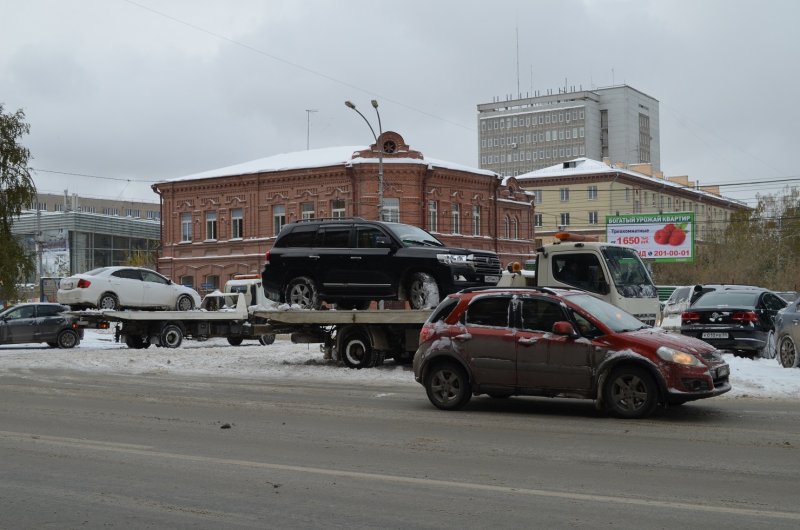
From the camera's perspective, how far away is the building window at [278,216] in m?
57.7

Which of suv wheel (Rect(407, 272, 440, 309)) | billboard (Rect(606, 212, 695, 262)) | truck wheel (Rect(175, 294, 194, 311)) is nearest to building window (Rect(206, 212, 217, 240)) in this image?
billboard (Rect(606, 212, 695, 262))

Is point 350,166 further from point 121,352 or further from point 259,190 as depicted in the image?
point 121,352

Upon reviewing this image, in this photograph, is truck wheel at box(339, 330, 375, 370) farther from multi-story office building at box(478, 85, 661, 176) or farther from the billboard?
multi-story office building at box(478, 85, 661, 176)

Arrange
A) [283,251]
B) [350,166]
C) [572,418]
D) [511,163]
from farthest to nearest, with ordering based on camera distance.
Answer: [511,163]
[350,166]
[283,251]
[572,418]

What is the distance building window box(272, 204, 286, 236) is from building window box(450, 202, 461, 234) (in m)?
10.6

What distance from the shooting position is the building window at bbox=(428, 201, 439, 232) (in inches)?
2189

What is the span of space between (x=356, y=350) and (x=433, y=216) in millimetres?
37678

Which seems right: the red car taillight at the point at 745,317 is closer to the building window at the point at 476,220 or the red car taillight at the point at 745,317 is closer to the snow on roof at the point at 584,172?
the building window at the point at 476,220

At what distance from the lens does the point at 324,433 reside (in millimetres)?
10555

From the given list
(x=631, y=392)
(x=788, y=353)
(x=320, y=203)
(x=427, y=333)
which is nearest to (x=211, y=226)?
(x=320, y=203)

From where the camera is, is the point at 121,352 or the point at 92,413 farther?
the point at 121,352

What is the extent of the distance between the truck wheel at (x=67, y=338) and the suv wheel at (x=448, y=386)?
20.3 meters

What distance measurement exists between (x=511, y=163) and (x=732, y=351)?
16277cm

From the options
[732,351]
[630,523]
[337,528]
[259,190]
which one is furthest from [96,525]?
[259,190]
